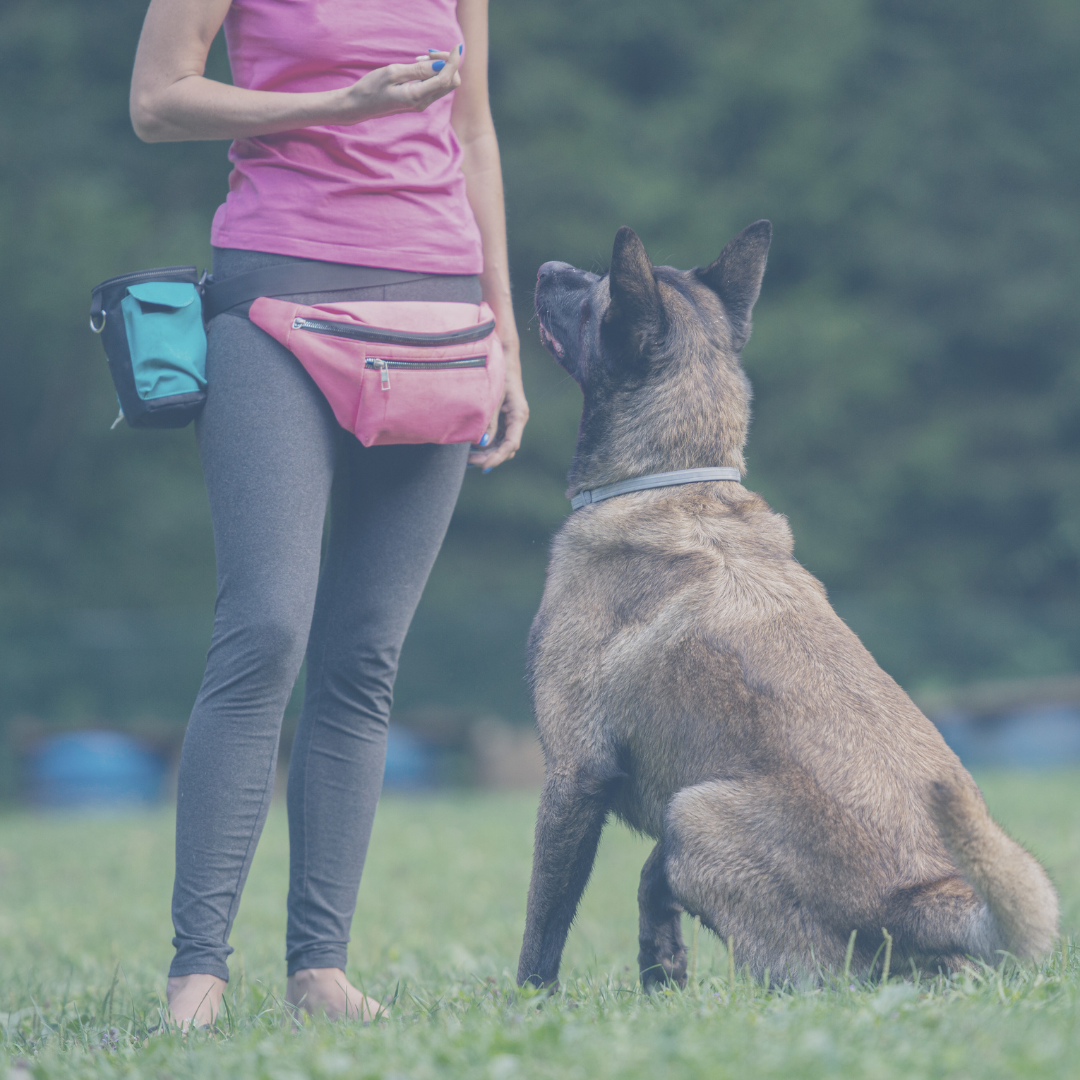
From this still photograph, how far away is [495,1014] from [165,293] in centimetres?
146

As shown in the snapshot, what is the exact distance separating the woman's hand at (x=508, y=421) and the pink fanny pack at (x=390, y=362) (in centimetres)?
28

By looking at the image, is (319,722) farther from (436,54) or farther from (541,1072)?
(436,54)

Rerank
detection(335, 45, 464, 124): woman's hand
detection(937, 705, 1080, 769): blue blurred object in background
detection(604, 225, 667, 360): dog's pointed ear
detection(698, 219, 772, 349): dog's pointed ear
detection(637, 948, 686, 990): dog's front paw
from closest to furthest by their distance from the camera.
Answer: detection(335, 45, 464, 124): woman's hand → detection(637, 948, 686, 990): dog's front paw → detection(604, 225, 667, 360): dog's pointed ear → detection(698, 219, 772, 349): dog's pointed ear → detection(937, 705, 1080, 769): blue blurred object in background

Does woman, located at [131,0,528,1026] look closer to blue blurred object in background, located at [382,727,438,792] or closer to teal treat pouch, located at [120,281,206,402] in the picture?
teal treat pouch, located at [120,281,206,402]

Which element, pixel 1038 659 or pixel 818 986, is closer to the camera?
pixel 818 986

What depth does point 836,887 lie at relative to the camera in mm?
2176

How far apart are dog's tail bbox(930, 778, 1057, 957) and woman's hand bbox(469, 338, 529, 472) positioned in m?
1.20

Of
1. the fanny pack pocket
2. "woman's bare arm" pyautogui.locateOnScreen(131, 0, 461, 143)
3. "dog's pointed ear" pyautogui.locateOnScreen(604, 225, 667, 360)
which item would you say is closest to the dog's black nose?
"dog's pointed ear" pyautogui.locateOnScreen(604, 225, 667, 360)

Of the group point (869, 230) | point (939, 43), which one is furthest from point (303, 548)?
point (939, 43)

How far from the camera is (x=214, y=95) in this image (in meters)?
2.31

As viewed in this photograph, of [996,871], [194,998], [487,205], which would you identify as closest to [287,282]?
[487,205]

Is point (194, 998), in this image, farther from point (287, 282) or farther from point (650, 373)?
point (650, 373)

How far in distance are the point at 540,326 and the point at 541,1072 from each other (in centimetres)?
191

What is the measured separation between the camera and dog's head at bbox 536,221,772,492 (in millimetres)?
2744
